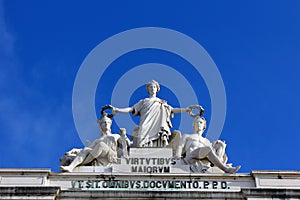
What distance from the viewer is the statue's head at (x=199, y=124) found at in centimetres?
2665

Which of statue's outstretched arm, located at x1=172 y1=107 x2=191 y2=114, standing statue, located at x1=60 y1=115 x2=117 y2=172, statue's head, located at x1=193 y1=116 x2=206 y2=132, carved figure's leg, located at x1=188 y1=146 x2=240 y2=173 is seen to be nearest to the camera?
carved figure's leg, located at x1=188 y1=146 x2=240 y2=173

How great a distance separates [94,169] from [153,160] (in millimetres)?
2111

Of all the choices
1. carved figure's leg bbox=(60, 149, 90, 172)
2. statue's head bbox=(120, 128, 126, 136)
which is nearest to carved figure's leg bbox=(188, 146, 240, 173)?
statue's head bbox=(120, 128, 126, 136)

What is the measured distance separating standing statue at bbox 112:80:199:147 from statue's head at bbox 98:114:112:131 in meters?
0.74

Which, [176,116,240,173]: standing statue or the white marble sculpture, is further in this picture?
the white marble sculpture

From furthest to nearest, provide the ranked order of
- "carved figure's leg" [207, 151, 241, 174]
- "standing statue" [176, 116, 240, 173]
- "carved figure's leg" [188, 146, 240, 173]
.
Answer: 1. "standing statue" [176, 116, 240, 173]
2. "carved figure's leg" [188, 146, 240, 173]
3. "carved figure's leg" [207, 151, 241, 174]

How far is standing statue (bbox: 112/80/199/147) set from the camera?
26266 millimetres

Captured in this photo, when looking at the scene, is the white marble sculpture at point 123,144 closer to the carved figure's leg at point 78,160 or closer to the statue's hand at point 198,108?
the carved figure's leg at point 78,160

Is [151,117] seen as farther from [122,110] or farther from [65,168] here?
[65,168]

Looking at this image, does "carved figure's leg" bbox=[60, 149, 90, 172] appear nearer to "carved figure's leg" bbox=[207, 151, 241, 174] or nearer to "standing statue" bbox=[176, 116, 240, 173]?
"standing statue" bbox=[176, 116, 240, 173]

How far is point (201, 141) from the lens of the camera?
2583 centimetres

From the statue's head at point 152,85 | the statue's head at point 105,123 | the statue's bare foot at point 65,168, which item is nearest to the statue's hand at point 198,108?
the statue's head at point 152,85

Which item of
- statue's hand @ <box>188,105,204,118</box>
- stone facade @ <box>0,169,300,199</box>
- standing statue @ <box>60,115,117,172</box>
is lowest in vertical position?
stone facade @ <box>0,169,300,199</box>

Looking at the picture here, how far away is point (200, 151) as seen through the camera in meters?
24.9
